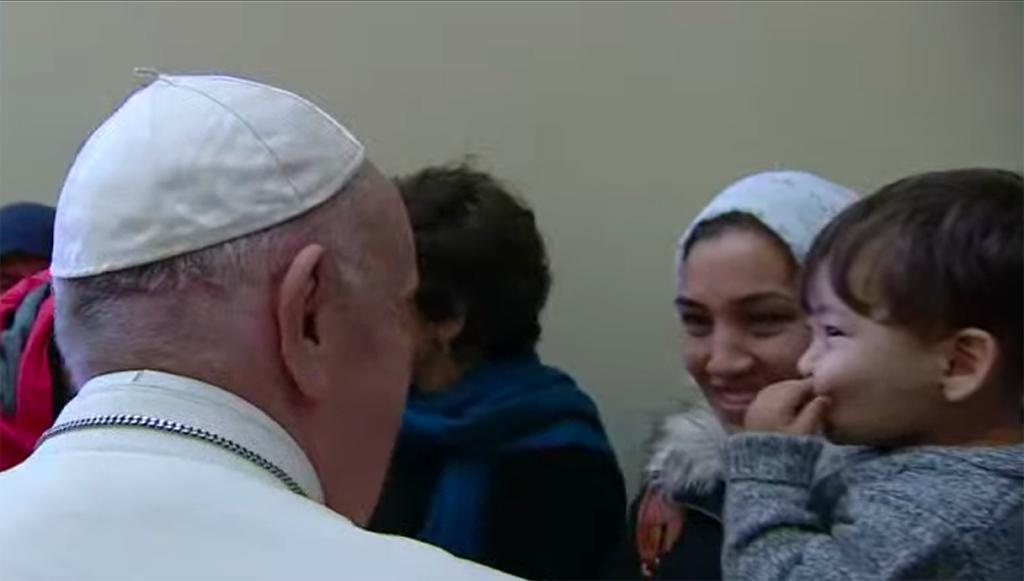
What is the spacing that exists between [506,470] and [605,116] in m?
0.69

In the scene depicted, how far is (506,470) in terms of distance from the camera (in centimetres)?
238

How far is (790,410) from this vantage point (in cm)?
176

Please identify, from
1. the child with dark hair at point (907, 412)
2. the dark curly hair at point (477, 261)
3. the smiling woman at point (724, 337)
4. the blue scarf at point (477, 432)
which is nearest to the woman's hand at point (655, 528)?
the smiling woman at point (724, 337)

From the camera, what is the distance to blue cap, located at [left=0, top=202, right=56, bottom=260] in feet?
8.89

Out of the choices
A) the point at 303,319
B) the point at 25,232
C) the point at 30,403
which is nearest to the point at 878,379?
the point at 303,319

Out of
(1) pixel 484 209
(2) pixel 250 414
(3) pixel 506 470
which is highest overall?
(2) pixel 250 414

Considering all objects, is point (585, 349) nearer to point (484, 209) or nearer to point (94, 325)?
point (484, 209)

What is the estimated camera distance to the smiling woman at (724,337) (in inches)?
83.2

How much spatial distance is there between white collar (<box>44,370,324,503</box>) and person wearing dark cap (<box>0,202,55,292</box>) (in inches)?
61.8

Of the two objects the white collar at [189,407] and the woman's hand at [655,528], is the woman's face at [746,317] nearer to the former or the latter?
the woman's hand at [655,528]

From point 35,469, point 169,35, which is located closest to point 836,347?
point 35,469

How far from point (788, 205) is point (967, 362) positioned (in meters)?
0.57

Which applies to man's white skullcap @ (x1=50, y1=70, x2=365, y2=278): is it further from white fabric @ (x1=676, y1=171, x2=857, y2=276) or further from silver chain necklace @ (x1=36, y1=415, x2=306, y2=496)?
white fabric @ (x1=676, y1=171, x2=857, y2=276)

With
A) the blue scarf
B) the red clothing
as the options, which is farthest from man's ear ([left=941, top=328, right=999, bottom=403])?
the red clothing
